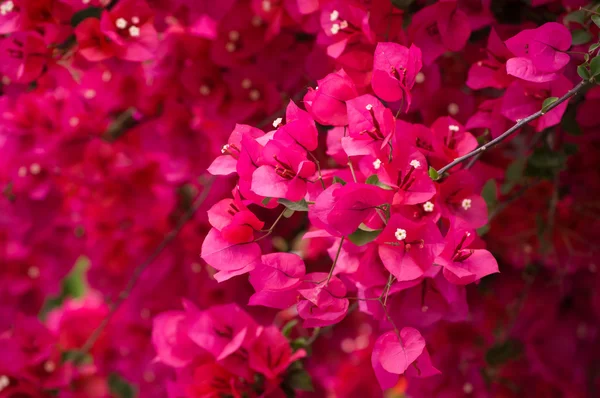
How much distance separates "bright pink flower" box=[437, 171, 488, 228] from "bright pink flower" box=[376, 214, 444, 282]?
0.10 meters

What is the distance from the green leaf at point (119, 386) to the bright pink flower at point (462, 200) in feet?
3.44

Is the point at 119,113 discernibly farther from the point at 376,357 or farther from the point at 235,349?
the point at 376,357

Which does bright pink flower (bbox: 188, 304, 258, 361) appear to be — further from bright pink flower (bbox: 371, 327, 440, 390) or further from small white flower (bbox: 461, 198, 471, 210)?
small white flower (bbox: 461, 198, 471, 210)

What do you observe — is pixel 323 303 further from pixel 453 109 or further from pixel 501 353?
pixel 501 353

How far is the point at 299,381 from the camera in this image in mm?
954

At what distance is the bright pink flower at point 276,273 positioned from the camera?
76 centimetres

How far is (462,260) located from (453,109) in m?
0.39

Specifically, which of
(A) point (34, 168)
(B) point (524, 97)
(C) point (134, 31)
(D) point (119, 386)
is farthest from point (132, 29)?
(D) point (119, 386)

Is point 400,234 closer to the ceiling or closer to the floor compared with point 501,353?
closer to the ceiling

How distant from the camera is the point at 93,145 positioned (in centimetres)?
127

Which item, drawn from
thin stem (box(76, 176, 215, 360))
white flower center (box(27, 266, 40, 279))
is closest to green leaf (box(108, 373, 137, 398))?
thin stem (box(76, 176, 215, 360))

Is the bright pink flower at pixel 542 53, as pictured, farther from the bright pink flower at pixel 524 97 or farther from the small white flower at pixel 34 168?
the small white flower at pixel 34 168

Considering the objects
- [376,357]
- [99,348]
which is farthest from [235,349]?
[99,348]

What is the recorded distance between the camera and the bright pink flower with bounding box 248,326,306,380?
0.92 metres
